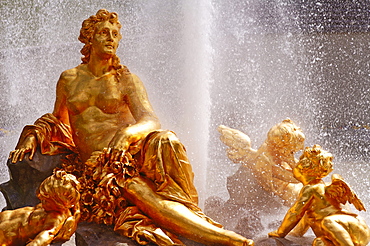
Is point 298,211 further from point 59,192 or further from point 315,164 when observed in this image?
point 59,192

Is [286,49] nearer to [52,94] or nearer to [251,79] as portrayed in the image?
[251,79]

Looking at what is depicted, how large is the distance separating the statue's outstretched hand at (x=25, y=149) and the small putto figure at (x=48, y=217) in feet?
2.10

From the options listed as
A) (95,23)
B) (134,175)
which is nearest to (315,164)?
(134,175)

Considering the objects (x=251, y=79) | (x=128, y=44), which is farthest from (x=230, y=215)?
(x=128, y=44)

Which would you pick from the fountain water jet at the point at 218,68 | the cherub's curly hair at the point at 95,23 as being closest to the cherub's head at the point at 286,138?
the fountain water jet at the point at 218,68

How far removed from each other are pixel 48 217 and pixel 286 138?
1.89 meters

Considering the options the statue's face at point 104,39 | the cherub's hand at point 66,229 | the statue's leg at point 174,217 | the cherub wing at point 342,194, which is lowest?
the cherub's hand at point 66,229

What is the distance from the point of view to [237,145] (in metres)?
4.66

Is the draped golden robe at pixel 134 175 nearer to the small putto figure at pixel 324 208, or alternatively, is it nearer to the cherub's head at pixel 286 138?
the small putto figure at pixel 324 208

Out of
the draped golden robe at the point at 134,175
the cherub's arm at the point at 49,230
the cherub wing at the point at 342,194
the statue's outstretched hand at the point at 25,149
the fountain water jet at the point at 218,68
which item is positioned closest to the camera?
the cherub's arm at the point at 49,230

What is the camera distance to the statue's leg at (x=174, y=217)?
356 cm

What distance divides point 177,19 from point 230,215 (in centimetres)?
258

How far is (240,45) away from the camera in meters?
6.54

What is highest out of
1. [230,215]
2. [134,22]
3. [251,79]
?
[134,22]
